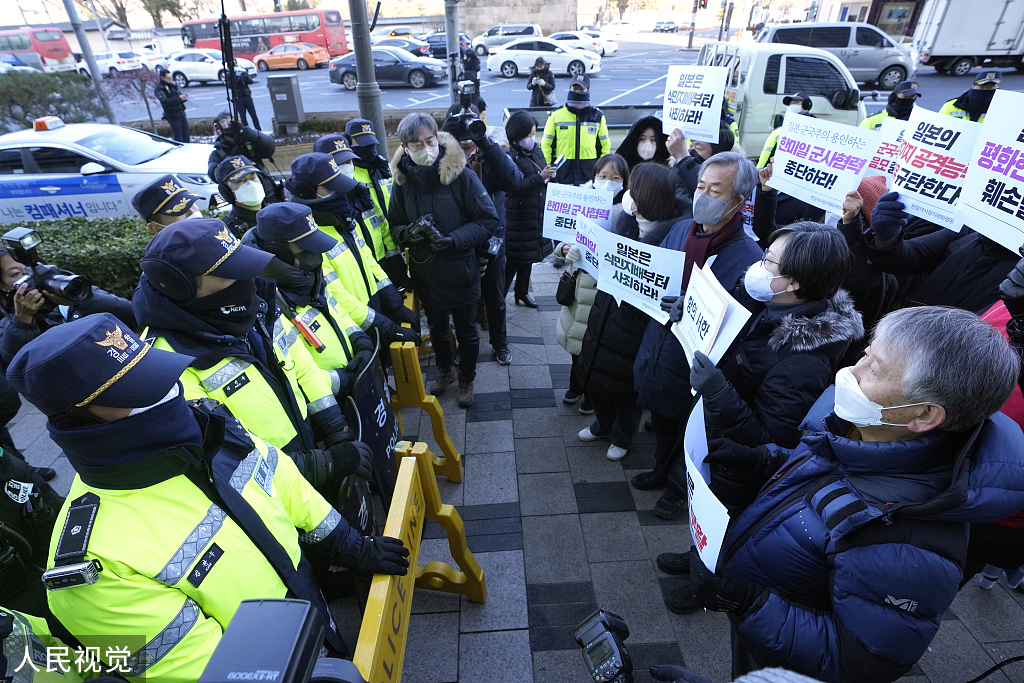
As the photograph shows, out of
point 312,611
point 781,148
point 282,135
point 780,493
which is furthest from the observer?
point 282,135

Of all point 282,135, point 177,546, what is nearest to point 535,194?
point 177,546

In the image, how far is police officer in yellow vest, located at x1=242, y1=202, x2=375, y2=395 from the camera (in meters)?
2.66

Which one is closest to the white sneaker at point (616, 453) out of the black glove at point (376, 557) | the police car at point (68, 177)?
the black glove at point (376, 557)

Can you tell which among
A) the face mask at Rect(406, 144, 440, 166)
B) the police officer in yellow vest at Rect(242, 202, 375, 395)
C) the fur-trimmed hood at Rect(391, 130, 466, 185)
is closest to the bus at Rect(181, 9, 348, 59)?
the fur-trimmed hood at Rect(391, 130, 466, 185)

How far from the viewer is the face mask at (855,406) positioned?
1.49 m

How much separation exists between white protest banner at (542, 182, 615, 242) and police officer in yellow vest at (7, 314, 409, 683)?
8.91ft

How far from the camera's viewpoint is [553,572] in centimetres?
295

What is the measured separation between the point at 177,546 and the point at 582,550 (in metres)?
2.24

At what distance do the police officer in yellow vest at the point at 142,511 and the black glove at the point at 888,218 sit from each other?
353 cm

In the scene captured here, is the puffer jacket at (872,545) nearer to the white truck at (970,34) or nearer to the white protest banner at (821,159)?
the white protest banner at (821,159)

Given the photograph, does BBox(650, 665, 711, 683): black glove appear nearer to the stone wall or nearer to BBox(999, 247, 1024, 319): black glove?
BBox(999, 247, 1024, 319): black glove

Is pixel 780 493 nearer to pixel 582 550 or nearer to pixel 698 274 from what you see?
pixel 698 274

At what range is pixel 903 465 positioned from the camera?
4.58ft

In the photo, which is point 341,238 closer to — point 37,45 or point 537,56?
point 537,56
